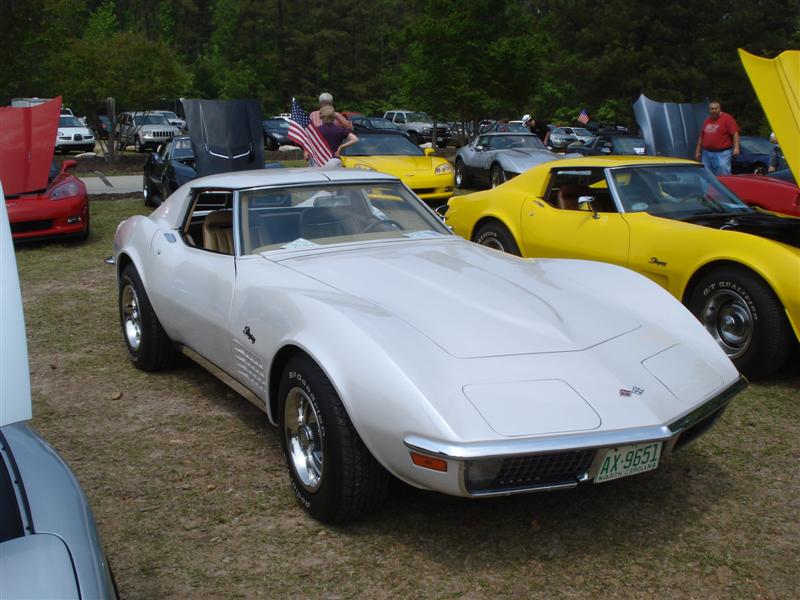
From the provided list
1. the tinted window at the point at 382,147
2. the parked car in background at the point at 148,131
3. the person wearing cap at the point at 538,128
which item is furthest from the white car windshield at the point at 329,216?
the parked car in background at the point at 148,131

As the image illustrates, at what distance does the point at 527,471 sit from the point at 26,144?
867 centimetres

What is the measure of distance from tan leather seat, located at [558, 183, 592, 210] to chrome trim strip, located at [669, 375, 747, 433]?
146 inches

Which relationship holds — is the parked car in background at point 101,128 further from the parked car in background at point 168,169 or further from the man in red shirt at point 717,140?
the man in red shirt at point 717,140

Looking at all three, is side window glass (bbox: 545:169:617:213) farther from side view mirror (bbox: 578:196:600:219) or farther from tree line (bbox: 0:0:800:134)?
tree line (bbox: 0:0:800:134)

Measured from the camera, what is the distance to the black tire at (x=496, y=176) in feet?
51.5

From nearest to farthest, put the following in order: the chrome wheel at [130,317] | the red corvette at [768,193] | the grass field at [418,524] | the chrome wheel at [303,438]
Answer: the grass field at [418,524] → the chrome wheel at [303,438] → the chrome wheel at [130,317] → the red corvette at [768,193]

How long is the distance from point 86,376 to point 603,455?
144 inches

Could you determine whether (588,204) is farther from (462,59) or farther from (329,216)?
(462,59)

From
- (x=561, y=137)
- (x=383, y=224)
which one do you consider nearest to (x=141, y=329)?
(x=383, y=224)

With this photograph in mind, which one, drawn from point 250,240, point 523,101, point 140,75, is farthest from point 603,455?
point 523,101

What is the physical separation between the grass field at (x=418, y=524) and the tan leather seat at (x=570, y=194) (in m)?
2.76

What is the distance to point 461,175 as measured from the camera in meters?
17.3

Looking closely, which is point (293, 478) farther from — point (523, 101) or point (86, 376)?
point (523, 101)

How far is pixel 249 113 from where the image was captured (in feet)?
40.4
